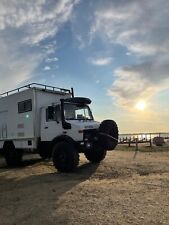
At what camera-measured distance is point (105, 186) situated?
12.8 metres

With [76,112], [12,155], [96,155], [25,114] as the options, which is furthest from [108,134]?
[12,155]

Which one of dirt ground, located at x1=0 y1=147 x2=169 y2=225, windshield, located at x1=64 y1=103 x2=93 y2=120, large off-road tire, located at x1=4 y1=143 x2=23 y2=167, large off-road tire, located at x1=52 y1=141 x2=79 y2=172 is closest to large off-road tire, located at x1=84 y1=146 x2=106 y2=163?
dirt ground, located at x1=0 y1=147 x2=169 y2=225

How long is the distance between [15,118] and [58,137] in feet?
12.4

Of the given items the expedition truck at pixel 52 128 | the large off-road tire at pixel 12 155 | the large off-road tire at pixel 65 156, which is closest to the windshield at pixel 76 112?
the expedition truck at pixel 52 128

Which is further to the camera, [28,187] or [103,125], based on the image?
[103,125]

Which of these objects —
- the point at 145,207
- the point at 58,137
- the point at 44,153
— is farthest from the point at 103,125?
the point at 145,207

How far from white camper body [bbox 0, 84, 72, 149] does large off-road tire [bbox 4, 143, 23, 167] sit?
0.37 metres

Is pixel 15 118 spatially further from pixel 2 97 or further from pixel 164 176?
pixel 164 176

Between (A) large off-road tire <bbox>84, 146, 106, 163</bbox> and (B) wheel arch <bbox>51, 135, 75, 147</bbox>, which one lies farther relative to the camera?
(A) large off-road tire <bbox>84, 146, 106, 163</bbox>

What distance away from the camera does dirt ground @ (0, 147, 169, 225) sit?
9312 mm

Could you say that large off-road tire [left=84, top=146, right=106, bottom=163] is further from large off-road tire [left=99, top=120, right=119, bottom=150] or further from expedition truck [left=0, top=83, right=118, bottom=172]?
large off-road tire [left=99, top=120, right=119, bottom=150]

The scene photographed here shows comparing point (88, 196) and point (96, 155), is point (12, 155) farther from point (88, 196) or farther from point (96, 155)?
point (88, 196)

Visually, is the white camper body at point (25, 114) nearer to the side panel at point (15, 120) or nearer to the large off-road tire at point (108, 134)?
the side panel at point (15, 120)

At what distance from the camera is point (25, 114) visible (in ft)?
63.1
